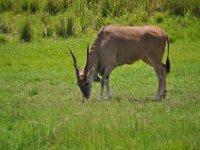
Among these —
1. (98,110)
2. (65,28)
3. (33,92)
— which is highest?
(98,110)

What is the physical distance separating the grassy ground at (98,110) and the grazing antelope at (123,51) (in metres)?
0.63

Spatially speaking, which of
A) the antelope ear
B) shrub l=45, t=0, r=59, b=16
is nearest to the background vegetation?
shrub l=45, t=0, r=59, b=16

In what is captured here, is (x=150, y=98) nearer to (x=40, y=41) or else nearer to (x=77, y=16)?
(x=40, y=41)

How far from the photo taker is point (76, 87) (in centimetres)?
1667

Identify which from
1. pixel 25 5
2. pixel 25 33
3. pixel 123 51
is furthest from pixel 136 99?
pixel 25 5

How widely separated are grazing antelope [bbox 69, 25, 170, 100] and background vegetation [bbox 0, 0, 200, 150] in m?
0.65

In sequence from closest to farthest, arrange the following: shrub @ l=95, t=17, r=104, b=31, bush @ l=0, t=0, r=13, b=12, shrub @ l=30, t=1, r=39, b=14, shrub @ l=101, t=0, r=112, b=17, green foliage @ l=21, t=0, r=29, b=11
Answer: shrub @ l=95, t=17, r=104, b=31 < shrub @ l=101, t=0, r=112, b=17 < shrub @ l=30, t=1, r=39, b=14 < green foliage @ l=21, t=0, r=29, b=11 < bush @ l=0, t=0, r=13, b=12

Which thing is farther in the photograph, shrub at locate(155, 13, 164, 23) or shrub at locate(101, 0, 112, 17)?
shrub at locate(101, 0, 112, 17)

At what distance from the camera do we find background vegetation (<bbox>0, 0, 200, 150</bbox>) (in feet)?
31.8

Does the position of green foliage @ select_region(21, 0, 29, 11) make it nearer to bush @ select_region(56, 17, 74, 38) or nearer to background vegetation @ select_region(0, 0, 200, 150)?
background vegetation @ select_region(0, 0, 200, 150)

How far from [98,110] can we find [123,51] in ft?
12.8

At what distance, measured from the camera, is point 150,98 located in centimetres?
1427

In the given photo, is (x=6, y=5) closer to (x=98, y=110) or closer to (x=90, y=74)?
(x=90, y=74)

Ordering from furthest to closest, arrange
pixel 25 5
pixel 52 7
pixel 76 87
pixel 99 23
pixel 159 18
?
pixel 25 5
pixel 52 7
pixel 159 18
pixel 99 23
pixel 76 87
